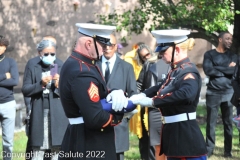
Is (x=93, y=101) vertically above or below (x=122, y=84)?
above

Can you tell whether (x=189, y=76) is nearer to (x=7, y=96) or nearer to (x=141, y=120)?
(x=141, y=120)

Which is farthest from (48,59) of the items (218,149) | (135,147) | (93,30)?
(218,149)

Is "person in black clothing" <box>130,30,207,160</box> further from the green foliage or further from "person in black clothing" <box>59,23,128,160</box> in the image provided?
the green foliage

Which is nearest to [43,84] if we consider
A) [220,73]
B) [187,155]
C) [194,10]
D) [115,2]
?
[187,155]

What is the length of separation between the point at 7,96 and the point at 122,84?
181 cm

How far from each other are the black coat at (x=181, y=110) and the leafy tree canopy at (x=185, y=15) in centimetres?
616

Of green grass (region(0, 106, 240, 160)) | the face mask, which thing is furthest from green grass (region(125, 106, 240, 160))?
the face mask

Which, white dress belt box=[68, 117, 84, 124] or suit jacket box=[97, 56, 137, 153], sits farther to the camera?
suit jacket box=[97, 56, 137, 153]

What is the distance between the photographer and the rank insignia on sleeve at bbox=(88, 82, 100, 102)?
15.7 ft

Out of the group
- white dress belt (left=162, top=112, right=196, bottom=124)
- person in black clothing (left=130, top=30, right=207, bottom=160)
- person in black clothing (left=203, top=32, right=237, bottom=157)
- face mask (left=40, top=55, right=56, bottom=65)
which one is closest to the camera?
person in black clothing (left=130, top=30, right=207, bottom=160)

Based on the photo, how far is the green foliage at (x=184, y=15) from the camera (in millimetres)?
11969

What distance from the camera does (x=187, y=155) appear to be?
5.77 meters

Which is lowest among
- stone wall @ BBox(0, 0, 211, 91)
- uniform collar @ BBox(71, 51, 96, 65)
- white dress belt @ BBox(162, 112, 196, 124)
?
stone wall @ BBox(0, 0, 211, 91)

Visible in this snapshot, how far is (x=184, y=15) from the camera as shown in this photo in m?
12.5
